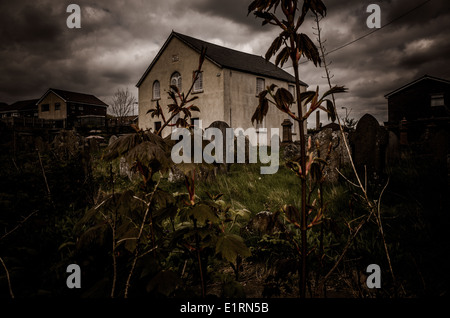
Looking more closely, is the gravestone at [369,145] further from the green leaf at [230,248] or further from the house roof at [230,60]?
the house roof at [230,60]

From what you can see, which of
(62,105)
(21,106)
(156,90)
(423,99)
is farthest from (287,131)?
(21,106)

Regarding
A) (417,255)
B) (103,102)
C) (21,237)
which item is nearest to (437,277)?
(417,255)

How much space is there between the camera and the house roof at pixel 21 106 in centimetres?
5422

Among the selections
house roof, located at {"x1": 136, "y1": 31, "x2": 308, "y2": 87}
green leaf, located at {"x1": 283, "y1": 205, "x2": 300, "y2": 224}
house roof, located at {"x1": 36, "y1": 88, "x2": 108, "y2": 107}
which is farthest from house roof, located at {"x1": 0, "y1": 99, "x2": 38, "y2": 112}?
green leaf, located at {"x1": 283, "y1": 205, "x2": 300, "y2": 224}

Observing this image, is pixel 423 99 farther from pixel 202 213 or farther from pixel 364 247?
pixel 202 213

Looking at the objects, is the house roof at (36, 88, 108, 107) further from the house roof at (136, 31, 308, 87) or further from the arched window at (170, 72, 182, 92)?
the arched window at (170, 72, 182, 92)

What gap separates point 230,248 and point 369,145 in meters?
4.30

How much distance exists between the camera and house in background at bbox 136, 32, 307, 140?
19.6 meters

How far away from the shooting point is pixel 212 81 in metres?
19.9

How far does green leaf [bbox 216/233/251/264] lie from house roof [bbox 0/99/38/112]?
6681cm

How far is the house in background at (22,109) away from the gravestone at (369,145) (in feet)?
216

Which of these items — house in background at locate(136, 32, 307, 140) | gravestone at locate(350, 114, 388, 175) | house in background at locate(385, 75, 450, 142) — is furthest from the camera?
house in background at locate(385, 75, 450, 142)

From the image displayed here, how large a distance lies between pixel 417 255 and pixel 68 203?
526 centimetres

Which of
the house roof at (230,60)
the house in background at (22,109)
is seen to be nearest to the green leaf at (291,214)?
the house roof at (230,60)
